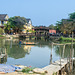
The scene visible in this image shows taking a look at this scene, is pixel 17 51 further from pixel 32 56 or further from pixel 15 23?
pixel 15 23

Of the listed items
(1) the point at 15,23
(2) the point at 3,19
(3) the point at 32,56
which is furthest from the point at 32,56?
(2) the point at 3,19

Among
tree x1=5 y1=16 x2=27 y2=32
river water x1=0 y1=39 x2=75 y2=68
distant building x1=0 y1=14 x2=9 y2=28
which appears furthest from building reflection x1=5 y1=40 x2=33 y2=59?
distant building x1=0 y1=14 x2=9 y2=28

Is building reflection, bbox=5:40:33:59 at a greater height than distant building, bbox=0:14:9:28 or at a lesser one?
lesser

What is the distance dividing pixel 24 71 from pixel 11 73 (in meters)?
1.03

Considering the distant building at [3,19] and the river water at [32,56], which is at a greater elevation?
the distant building at [3,19]

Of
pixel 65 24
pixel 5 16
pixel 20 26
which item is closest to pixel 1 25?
pixel 5 16

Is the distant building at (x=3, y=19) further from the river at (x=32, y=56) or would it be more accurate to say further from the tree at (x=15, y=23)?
the river at (x=32, y=56)

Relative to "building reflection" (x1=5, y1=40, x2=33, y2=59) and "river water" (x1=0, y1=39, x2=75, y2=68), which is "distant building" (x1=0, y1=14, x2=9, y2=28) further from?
"river water" (x1=0, y1=39, x2=75, y2=68)

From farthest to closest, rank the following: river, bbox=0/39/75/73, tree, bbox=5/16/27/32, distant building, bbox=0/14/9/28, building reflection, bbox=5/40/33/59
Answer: distant building, bbox=0/14/9/28, tree, bbox=5/16/27/32, building reflection, bbox=5/40/33/59, river, bbox=0/39/75/73

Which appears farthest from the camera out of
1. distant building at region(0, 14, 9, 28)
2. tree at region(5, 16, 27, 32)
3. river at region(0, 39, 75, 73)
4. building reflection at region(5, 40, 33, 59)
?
distant building at region(0, 14, 9, 28)

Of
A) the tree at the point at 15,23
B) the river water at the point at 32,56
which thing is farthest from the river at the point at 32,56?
the tree at the point at 15,23

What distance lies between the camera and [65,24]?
6056 centimetres

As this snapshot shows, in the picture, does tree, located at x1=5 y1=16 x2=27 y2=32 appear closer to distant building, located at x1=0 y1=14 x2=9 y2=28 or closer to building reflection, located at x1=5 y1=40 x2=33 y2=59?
distant building, located at x1=0 y1=14 x2=9 y2=28

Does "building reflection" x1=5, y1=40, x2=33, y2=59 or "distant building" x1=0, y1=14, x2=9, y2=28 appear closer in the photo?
"building reflection" x1=5, y1=40, x2=33, y2=59
